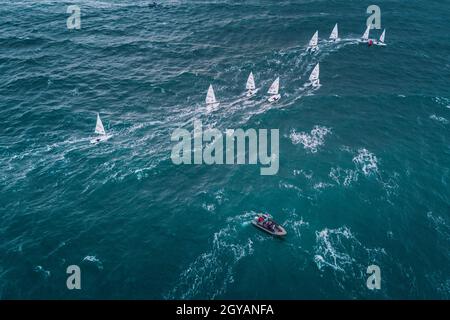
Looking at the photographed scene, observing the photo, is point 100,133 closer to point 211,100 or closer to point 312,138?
point 211,100

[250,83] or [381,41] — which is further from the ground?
[381,41]

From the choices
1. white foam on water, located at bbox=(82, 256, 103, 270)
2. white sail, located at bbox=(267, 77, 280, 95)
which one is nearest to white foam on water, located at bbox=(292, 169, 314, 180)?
white sail, located at bbox=(267, 77, 280, 95)

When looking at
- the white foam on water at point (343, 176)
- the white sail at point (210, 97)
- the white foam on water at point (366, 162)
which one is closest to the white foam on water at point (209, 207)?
the white foam on water at point (343, 176)

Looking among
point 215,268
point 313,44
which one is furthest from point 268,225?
point 313,44

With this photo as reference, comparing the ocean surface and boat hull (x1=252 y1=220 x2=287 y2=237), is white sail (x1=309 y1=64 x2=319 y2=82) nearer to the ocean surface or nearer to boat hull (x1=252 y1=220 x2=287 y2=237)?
the ocean surface

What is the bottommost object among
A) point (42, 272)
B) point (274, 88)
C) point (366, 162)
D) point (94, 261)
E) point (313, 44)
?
point (42, 272)
